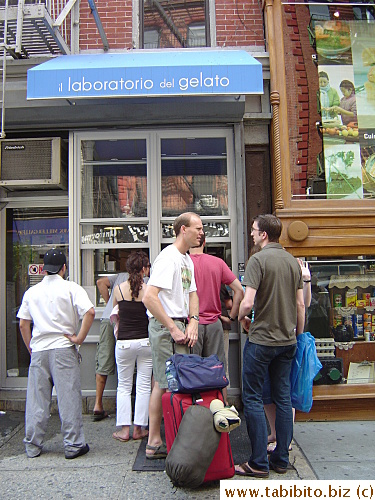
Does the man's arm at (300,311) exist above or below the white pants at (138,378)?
above

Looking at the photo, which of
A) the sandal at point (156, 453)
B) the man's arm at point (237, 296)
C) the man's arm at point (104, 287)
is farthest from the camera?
the man's arm at point (104, 287)

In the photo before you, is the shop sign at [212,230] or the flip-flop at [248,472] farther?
the shop sign at [212,230]

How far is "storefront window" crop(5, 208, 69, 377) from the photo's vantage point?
245 inches

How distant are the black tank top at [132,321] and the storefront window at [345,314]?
1.98m

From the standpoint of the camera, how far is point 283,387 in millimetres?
3826

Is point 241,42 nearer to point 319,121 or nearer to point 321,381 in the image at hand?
point 319,121

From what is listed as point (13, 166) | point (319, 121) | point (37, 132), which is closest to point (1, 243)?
point (13, 166)

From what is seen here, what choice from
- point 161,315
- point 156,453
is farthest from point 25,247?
point 156,453

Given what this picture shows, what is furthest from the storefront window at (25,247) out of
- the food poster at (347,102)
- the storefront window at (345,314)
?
the food poster at (347,102)

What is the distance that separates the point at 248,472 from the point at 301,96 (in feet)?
13.6

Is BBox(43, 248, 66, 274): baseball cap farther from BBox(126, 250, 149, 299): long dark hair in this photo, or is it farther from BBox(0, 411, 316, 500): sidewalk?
BBox(0, 411, 316, 500): sidewalk

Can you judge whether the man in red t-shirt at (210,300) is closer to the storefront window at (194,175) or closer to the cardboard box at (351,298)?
the storefront window at (194,175)

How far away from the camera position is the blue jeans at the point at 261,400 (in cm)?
366

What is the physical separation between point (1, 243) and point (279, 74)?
13.3ft
